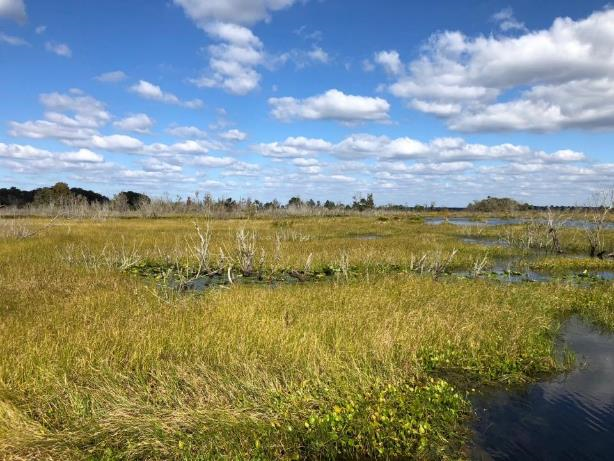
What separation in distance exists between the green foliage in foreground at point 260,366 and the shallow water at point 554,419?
387 millimetres

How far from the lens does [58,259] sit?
1969 centimetres

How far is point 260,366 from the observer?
25.4 ft

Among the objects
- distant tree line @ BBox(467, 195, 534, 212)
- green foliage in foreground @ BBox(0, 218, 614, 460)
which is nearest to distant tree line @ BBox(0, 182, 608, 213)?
distant tree line @ BBox(467, 195, 534, 212)

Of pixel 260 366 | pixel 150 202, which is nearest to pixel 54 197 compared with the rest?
pixel 150 202

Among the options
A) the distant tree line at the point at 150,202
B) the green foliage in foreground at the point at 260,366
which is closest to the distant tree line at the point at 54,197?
the distant tree line at the point at 150,202

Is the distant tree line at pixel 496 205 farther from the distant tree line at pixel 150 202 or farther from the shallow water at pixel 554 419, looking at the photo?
the shallow water at pixel 554 419

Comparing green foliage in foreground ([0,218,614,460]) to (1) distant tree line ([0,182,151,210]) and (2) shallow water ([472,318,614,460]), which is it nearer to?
(2) shallow water ([472,318,614,460])

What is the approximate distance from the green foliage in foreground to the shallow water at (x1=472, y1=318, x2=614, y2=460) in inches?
15.2

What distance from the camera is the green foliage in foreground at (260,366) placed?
5.93m

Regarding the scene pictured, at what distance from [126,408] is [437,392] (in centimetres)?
478

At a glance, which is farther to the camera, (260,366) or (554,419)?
(260,366)

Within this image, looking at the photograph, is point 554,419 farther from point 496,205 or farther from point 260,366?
point 496,205

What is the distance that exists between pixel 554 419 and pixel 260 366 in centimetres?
495

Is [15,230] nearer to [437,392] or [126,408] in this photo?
[126,408]
